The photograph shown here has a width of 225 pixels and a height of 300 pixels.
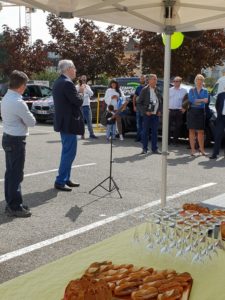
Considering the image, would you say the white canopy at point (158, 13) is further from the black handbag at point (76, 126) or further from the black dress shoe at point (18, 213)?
the black handbag at point (76, 126)

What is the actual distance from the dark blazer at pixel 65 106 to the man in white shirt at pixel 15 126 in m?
1.33

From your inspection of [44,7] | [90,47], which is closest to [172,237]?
[44,7]

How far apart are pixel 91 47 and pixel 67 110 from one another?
21201 mm

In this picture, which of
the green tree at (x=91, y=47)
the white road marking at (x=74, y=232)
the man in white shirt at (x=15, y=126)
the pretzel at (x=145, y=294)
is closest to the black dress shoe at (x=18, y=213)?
the man in white shirt at (x=15, y=126)

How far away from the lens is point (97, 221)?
586 centimetres

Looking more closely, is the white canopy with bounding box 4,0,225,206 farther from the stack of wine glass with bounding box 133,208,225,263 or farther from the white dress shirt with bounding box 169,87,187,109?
the white dress shirt with bounding box 169,87,187,109

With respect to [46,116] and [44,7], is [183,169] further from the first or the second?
[46,116]

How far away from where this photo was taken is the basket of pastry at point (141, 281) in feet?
7.59

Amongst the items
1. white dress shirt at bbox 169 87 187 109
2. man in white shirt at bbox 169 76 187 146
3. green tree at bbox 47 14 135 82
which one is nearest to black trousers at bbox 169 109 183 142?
man in white shirt at bbox 169 76 187 146

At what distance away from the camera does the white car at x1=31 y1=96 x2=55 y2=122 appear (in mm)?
19406

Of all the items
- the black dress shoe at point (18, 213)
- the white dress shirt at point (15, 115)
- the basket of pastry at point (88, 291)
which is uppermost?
the white dress shirt at point (15, 115)

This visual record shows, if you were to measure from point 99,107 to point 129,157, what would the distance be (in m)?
A: 8.42

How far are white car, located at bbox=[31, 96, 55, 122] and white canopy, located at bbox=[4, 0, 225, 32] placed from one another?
580 inches

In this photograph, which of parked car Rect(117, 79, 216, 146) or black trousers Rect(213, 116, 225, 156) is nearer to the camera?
black trousers Rect(213, 116, 225, 156)
